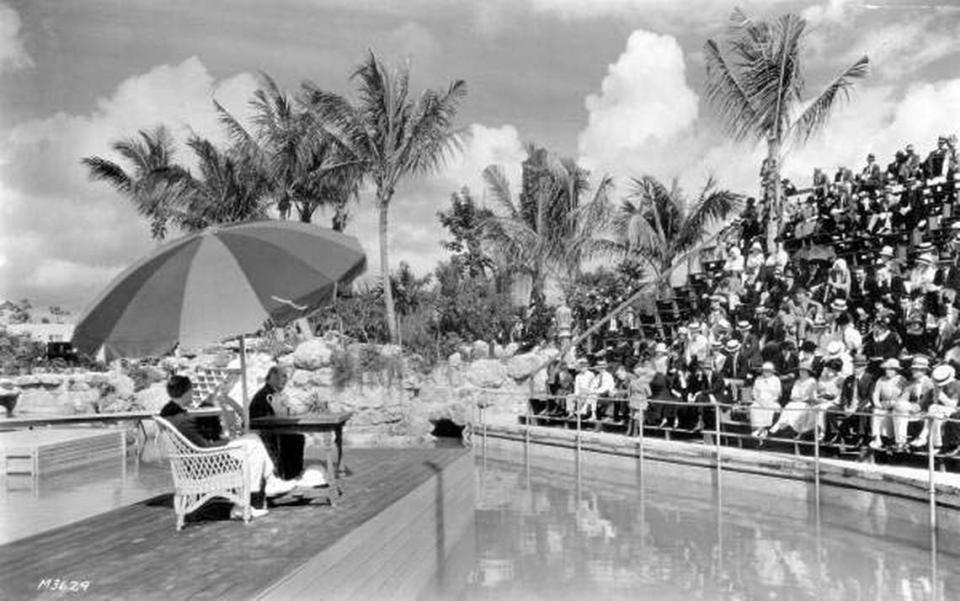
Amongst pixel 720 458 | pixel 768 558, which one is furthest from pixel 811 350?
pixel 768 558

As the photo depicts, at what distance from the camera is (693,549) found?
866 cm

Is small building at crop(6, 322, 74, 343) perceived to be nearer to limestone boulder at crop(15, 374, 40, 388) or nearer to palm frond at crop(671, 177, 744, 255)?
limestone boulder at crop(15, 374, 40, 388)

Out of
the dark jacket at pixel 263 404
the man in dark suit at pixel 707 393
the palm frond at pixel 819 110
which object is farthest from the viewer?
the palm frond at pixel 819 110

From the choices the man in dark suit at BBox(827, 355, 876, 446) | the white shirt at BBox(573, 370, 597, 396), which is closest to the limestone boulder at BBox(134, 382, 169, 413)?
the white shirt at BBox(573, 370, 597, 396)

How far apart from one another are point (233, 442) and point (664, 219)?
670 inches

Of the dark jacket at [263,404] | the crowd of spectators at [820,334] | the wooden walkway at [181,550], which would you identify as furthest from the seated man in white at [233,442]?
the crowd of spectators at [820,334]

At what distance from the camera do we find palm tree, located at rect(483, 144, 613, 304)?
20.8m

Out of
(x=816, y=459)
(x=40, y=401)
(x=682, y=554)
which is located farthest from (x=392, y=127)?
(x=682, y=554)

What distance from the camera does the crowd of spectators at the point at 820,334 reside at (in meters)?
10.6

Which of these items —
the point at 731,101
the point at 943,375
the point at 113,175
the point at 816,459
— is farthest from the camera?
the point at 113,175

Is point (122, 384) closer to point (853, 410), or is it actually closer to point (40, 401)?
point (40, 401)

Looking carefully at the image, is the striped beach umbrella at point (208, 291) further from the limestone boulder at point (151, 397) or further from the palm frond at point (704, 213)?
the palm frond at point (704, 213)

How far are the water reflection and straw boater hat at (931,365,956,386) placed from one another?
1421 millimetres

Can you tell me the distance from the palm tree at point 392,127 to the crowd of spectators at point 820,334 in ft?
14.1
